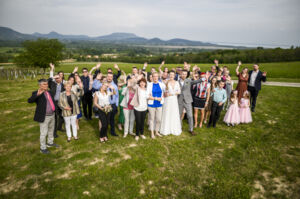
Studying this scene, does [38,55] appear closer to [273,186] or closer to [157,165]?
[157,165]

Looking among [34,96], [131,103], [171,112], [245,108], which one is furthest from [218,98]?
[34,96]

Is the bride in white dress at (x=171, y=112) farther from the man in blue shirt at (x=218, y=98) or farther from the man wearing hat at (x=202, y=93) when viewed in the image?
the man in blue shirt at (x=218, y=98)

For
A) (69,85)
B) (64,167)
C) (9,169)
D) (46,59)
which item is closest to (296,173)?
(64,167)

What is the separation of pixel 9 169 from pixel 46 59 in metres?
44.4

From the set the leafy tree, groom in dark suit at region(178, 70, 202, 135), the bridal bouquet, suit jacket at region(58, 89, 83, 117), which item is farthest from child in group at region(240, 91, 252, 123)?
the leafy tree

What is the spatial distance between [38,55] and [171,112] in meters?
46.2

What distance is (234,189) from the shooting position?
13.8 ft

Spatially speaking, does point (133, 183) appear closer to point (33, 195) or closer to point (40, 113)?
point (33, 195)

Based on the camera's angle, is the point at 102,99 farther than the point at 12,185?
Yes

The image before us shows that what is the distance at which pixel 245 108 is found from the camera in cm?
830

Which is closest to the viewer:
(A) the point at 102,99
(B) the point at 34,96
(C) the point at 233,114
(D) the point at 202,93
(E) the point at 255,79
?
(B) the point at 34,96

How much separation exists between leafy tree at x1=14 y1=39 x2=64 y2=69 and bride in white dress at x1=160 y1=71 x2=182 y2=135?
1749 inches

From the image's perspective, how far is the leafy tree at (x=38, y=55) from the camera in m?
40.0

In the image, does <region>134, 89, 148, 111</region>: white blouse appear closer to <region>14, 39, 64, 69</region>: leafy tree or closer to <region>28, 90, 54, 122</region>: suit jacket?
<region>28, 90, 54, 122</region>: suit jacket
